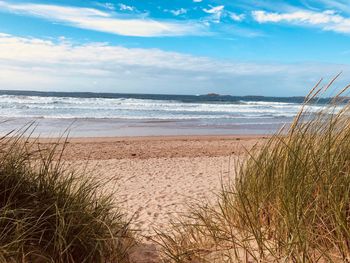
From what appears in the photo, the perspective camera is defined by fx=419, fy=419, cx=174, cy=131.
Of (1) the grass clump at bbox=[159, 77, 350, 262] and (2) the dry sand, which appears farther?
(2) the dry sand

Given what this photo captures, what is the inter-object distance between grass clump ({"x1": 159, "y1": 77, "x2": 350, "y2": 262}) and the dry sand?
0.55 meters

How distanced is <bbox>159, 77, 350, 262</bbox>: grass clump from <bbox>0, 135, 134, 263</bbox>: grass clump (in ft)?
2.00

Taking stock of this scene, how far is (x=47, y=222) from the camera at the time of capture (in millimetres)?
2922

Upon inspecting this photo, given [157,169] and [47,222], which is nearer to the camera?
[47,222]

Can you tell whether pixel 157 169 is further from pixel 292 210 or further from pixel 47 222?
pixel 292 210

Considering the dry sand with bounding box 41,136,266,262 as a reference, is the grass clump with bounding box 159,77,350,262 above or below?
above

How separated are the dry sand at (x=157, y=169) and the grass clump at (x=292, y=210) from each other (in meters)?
0.55


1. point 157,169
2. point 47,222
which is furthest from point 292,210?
point 157,169

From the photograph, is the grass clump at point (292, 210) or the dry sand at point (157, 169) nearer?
the grass clump at point (292, 210)

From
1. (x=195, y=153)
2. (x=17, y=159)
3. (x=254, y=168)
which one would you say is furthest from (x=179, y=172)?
(x=17, y=159)

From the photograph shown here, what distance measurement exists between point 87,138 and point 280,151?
13.6 metres

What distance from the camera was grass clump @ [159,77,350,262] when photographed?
9.16 feet

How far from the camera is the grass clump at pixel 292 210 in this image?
2793 millimetres

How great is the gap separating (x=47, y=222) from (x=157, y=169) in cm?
825
